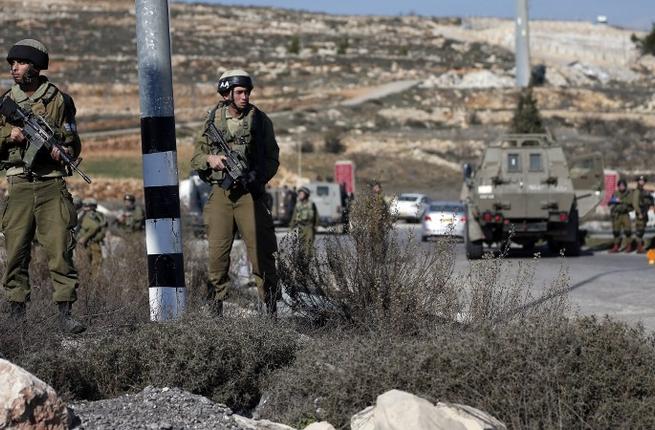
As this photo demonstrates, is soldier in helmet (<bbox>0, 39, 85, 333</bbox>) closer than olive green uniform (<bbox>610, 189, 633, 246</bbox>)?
Yes

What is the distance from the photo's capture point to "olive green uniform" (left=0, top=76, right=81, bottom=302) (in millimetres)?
7688

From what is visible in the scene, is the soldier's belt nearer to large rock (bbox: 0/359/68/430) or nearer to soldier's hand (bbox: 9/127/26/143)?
soldier's hand (bbox: 9/127/26/143)

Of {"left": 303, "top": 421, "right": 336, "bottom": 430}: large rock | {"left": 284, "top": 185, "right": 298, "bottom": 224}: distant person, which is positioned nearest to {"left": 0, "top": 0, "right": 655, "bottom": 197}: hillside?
{"left": 284, "top": 185, "right": 298, "bottom": 224}: distant person

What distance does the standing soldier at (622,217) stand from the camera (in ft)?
85.2

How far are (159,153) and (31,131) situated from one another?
893 millimetres

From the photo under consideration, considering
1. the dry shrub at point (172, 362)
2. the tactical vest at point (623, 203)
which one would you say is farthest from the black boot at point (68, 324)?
the tactical vest at point (623, 203)

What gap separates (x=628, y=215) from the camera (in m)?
26.1

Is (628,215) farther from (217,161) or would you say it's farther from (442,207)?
(217,161)

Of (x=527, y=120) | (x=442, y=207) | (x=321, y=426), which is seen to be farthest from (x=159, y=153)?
(x=527, y=120)

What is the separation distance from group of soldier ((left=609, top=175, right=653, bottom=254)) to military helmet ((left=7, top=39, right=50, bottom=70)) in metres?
19.3

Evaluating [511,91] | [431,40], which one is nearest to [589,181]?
[511,91]

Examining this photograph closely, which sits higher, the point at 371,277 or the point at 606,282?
the point at 371,277

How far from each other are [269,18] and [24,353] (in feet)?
457

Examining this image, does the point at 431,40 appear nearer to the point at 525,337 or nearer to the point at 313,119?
the point at 313,119
